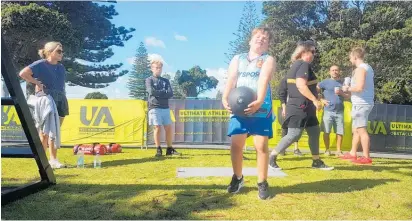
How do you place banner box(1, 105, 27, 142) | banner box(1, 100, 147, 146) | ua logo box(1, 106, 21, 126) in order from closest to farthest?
banner box(1, 100, 147, 146) < ua logo box(1, 106, 21, 126) < banner box(1, 105, 27, 142)

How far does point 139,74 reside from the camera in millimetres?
76000

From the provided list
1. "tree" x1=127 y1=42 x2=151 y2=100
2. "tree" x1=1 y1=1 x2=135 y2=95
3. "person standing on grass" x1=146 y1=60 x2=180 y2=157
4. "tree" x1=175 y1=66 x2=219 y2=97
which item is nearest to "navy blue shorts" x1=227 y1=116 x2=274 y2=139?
"person standing on grass" x1=146 y1=60 x2=180 y2=157

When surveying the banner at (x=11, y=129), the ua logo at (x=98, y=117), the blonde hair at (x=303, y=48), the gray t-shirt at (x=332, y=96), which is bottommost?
the banner at (x=11, y=129)

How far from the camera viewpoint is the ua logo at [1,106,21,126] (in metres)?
12.7

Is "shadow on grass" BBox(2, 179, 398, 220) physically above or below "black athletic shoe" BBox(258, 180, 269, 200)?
below

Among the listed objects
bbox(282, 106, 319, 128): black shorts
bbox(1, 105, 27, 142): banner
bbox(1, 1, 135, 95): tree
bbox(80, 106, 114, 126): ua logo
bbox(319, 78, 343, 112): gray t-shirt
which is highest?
bbox(1, 1, 135, 95): tree

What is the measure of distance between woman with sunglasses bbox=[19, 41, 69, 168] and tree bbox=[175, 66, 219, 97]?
10763cm

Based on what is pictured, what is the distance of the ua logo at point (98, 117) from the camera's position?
469 inches

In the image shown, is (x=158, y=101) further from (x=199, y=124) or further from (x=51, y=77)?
(x=199, y=124)

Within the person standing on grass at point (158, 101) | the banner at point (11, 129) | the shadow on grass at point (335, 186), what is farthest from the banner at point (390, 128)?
the banner at point (11, 129)

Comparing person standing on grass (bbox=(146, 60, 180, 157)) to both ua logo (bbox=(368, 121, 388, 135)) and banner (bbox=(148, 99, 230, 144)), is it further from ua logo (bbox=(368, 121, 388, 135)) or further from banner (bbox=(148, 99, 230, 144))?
A: ua logo (bbox=(368, 121, 388, 135))

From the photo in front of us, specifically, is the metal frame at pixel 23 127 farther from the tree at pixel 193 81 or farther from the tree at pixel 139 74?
the tree at pixel 193 81

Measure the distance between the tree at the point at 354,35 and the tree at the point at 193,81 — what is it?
7126 cm

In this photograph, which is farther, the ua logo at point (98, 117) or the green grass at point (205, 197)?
the ua logo at point (98, 117)
